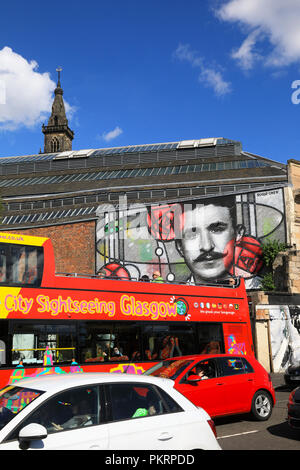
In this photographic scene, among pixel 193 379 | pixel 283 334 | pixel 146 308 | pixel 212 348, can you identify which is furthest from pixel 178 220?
pixel 193 379

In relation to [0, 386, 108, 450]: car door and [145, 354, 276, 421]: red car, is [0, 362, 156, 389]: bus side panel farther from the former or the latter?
[0, 386, 108, 450]: car door

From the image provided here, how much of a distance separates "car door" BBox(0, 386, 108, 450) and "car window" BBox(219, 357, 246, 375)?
6034 millimetres

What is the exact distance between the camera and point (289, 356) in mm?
24859

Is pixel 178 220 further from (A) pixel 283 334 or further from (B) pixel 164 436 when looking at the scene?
(B) pixel 164 436

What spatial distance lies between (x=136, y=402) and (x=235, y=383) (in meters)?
5.80

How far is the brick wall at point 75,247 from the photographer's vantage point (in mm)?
35031

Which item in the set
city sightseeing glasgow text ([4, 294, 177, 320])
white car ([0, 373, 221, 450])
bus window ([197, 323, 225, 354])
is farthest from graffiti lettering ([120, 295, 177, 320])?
white car ([0, 373, 221, 450])

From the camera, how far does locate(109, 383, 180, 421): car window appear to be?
4.67 meters

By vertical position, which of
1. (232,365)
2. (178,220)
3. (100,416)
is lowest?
(232,365)

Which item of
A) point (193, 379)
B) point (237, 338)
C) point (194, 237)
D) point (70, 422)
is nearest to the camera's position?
point (70, 422)

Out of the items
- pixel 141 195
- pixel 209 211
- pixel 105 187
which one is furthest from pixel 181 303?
pixel 105 187

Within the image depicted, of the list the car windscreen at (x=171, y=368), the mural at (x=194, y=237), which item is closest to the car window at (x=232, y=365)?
the car windscreen at (x=171, y=368)

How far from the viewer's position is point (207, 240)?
3194 cm

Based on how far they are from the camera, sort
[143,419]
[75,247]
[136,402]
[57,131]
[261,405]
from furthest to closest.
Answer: [57,131], [75,247], [261,405], [136,402], [143,419]
